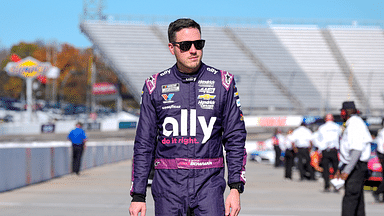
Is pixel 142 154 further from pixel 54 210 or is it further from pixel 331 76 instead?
pixel 331 76

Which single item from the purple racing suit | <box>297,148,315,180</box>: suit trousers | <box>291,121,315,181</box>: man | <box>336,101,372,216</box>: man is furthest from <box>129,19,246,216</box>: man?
<box>297,148,315,180</box>: suit trousers

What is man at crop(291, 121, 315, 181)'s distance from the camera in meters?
17.7

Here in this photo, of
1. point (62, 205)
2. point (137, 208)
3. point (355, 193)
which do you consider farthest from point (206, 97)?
point (62, 205)

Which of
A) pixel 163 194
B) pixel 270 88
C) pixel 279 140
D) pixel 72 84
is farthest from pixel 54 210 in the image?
pixel 72 84

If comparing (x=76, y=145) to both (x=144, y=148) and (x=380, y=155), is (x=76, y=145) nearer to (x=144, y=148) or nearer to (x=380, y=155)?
(x=380, y=155)

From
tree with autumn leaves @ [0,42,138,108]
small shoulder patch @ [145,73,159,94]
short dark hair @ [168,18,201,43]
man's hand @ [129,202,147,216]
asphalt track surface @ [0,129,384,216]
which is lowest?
asphalt track surface @ [0,129,384,216]

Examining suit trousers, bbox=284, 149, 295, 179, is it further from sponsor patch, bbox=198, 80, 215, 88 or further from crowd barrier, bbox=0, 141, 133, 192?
sponsor patch, bbox=198, 80, 215, 88

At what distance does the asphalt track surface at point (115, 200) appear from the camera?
1018 cm

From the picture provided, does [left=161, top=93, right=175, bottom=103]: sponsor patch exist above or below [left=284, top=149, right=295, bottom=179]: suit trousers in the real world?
above

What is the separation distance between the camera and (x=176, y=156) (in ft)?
12.6

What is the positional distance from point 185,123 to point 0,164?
32.6ft

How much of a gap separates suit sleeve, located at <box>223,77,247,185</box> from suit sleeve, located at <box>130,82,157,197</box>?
0.45m

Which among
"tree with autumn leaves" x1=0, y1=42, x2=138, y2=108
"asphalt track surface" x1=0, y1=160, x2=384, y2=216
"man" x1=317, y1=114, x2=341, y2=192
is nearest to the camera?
"asphalt track surface" x1=0, y1=160, x2=384, y2=216

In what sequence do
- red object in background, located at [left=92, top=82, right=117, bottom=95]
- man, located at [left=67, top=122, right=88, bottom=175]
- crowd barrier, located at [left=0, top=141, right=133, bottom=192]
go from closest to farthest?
crowd barrier, located at [left=0, top=141, right=133, bottom=192] → man, located at [left=67, top=122, right=88, bottom=175] → red object in background, located at [left=92, top=82, right=117, bottom=95]
